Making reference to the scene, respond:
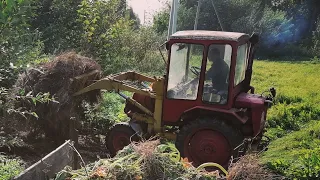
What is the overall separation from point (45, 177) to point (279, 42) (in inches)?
922

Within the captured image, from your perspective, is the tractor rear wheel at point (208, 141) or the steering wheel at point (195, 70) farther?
the steering wheel at point (195, 70)

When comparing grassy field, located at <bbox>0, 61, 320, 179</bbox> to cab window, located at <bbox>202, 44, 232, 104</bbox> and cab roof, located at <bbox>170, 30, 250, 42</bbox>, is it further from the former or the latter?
cab roof, located at <bbox>170, 30, 250, 42</bbox>

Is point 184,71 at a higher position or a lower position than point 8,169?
higher

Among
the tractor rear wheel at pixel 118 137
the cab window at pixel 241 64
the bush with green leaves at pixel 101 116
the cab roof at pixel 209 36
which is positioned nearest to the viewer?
the cab roof at pixel 209 36

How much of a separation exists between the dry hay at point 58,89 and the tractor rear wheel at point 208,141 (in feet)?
6.12

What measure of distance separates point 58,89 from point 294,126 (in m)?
5.16

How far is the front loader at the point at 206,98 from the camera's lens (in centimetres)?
662

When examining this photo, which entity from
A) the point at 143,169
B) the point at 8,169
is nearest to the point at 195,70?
the point at 143,169

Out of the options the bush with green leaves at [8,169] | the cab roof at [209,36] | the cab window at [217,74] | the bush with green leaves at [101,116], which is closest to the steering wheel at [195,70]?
the cab window at [217,74]

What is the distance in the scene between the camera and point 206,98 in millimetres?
6719

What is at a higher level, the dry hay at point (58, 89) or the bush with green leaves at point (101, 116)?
the dry hay at point (58, 89)

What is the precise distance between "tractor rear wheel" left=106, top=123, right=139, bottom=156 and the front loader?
0.60 feet

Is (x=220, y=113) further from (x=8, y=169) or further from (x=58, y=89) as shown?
(x=8, y=169)

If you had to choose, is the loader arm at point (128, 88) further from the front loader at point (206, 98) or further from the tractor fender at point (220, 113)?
the tractor fender at point (220, 113)
